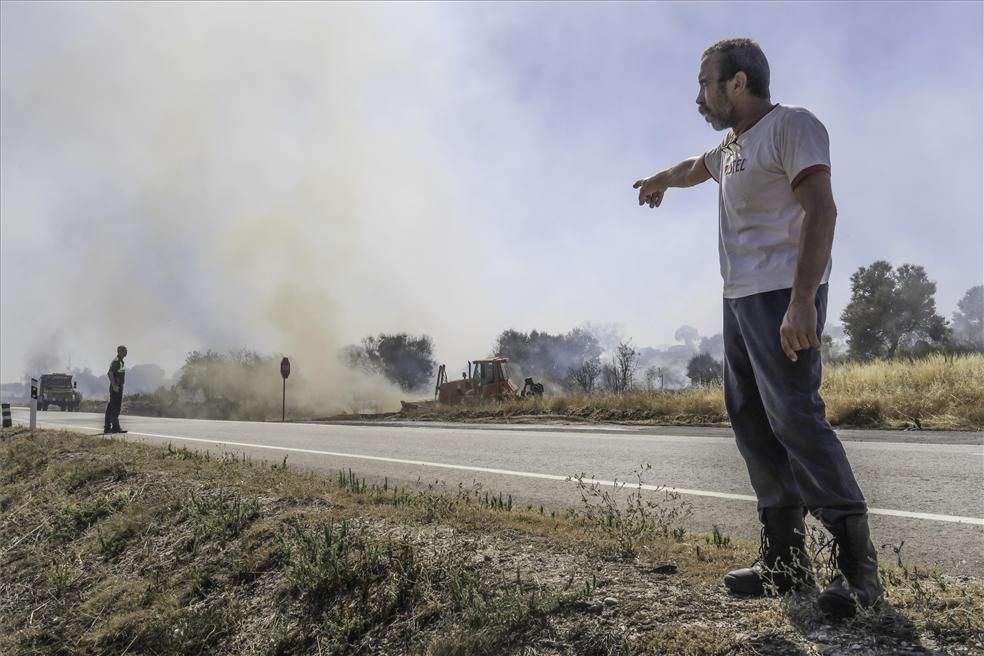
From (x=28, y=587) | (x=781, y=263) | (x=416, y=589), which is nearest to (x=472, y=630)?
(x=416, y=589)

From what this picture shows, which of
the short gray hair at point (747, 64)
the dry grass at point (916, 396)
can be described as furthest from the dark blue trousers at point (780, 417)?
the dry grass at point (916, 396)

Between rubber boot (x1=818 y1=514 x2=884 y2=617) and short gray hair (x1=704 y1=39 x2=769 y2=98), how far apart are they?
60.6 inches

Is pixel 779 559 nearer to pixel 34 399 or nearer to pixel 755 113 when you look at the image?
pixel 755 113

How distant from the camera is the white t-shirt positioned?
8.12 feet

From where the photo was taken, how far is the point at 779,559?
2.63 meters

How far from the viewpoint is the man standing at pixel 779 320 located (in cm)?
241

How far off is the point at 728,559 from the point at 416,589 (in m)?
1.36

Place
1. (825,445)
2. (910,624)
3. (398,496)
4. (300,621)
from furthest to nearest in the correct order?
1. (398,496)
2. (300,621)
3. (825,445)
4. (910,624)

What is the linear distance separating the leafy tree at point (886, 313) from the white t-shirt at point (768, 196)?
60.2m

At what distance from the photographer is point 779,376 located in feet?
8.28

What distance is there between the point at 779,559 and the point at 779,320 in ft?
2.80

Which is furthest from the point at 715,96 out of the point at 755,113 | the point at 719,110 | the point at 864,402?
the point at 864,402

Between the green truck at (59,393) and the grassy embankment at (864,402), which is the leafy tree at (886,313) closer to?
the grassy embankment at (864,402)

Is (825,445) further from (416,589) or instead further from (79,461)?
(79,461)
